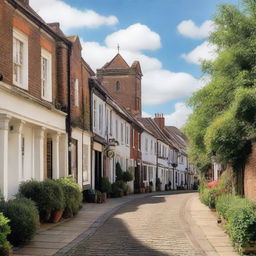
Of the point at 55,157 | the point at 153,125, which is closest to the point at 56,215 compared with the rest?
the point at 55,157

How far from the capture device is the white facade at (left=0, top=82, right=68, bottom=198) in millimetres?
12953

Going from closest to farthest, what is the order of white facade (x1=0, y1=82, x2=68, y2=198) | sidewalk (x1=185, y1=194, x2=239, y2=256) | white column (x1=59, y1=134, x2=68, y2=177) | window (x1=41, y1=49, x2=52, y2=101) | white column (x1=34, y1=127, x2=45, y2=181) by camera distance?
sidewalk (x1=185, y1=194, x2=239, y2=256)
white facade (x1=0, y1=82, x2=68, y2=198)
white column (x1=34, y1=127, x2=45, y2=181)
window (x1=41, y1=49, x2=52, y2=101)
white column (x1=59, y1=134, x2=68, y2=177)

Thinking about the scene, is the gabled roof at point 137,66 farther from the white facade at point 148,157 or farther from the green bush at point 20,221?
the green bush at point 20,221

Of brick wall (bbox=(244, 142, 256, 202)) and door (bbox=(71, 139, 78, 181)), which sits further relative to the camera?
door (bbox=(71, 139, 78, 181))

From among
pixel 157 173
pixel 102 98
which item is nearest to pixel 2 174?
pixel 102 98

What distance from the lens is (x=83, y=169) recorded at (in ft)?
73.8

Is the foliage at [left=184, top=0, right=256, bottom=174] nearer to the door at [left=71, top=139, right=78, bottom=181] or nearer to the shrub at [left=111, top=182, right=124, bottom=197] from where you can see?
the door at [left=71, top=139, right=78, bottom=181]

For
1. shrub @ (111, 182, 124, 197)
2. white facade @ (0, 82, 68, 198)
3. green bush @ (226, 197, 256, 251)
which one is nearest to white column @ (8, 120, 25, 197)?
white facade @ (0, 82, 68, 198)

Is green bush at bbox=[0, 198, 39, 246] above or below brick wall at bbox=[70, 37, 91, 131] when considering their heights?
below

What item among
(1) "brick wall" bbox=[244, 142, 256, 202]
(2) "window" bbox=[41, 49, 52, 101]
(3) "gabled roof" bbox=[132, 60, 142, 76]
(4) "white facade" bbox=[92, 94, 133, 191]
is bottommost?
(1) "brick wall" bbox=[244, 142, 256, 202]

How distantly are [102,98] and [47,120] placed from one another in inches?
408

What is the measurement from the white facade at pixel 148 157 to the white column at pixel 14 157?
29.1 meters

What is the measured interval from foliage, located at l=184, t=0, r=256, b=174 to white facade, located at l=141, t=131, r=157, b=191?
25.8 m

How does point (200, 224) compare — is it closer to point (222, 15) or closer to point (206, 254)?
point (206, 254)
